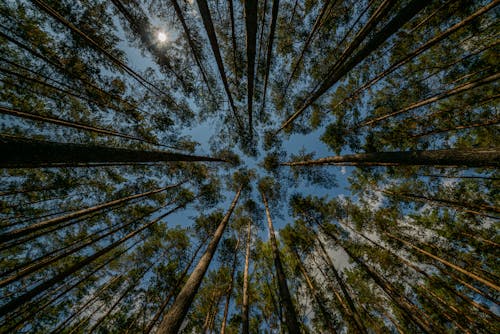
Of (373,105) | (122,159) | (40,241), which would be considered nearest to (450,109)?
(373,105)

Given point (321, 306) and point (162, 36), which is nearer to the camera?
point (321, 306)

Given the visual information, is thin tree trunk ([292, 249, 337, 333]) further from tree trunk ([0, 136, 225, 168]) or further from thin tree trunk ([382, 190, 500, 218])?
tree trunk ([0, 136, 225, 168])

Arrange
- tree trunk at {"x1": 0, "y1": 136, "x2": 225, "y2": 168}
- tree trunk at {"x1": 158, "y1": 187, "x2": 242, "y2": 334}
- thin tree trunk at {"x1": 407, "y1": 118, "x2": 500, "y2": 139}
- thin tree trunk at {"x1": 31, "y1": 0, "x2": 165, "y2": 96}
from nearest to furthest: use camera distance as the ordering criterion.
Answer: tree trunk at {"x1": 0, "y1": 136, "x2": 225, "y2": 168} < tree trunk at {"x1": 158, "y1": 187, "x2": 242, "y2": 334} < thin tree trunk at {"x1": 31, "y1": 0, "x2": 165, "y2": 96} < thin tree trunk at {"x1": 407, "y1": 118, "x2": 500, "y2": 139}

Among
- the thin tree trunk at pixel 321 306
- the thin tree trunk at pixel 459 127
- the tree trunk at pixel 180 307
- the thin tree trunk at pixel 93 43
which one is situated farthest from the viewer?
the thin tree trunk at pixel 321 306

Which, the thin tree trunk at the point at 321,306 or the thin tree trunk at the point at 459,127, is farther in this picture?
the thin tree trunk at the point at 321,306

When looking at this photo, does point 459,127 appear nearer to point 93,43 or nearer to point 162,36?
A: point 162,36

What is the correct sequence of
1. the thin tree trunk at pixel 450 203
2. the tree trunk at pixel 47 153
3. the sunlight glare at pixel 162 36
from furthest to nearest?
the sunlight glare at pixel 162 36
the thin tree trunk at pixel 450 203
the tree trunk at pixel 47 153

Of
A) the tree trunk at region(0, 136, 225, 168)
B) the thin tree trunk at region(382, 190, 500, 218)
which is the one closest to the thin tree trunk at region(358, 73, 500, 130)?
the thin tree trunk at region(382, 190, 500, 218)

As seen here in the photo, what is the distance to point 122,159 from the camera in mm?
3238

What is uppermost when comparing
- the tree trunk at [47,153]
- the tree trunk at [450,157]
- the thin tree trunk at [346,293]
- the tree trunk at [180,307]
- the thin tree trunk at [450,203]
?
the tree trunk at [47,153]

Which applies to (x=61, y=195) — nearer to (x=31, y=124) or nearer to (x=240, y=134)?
(x=31, y=124)

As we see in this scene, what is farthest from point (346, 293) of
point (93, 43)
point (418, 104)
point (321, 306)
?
point (93, 43)

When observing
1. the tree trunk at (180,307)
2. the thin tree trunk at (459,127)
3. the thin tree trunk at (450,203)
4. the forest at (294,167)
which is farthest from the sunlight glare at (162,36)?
the thin tree trunk at (450,203)

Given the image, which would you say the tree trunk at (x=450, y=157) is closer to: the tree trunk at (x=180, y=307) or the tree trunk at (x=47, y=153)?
the tree trunk at (x=180, y=307)
